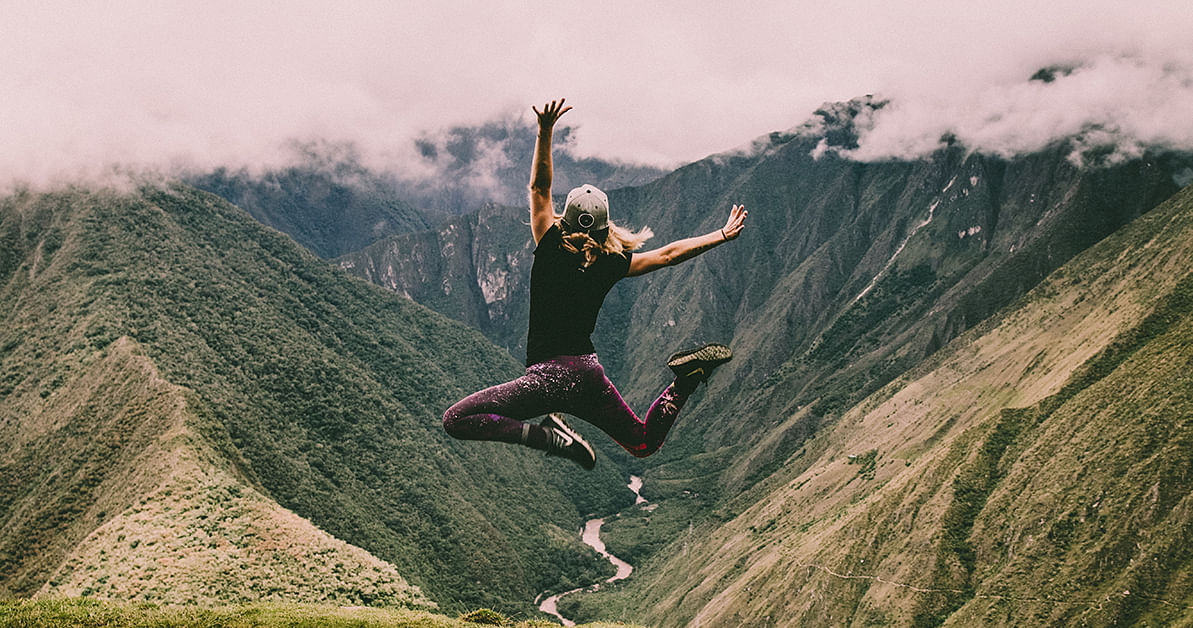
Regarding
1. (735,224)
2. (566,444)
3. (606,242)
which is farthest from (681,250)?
(566,444)

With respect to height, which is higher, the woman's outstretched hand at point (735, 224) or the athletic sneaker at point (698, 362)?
the woman's outstretched hand at point (735, 224)

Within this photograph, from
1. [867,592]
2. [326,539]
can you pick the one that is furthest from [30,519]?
[867,592]

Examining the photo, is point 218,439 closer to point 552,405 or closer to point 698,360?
point 552,405

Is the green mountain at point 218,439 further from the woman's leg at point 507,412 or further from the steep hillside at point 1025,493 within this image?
the steep hillside at point 1025,493

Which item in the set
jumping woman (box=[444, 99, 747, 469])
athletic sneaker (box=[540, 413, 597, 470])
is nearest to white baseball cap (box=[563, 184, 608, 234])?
jumping woman (box=[444, 99, 747, 469])

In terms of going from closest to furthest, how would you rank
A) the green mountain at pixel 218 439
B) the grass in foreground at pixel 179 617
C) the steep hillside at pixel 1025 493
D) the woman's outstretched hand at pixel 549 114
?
the woman's outstretched hand at pixel 549 114 → the grass in foreground at pixel 179 617 → the green mountain at pixel 218 439 → the steep hillside at pixel 1025 493

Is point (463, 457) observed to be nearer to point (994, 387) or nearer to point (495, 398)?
point (994, 387)

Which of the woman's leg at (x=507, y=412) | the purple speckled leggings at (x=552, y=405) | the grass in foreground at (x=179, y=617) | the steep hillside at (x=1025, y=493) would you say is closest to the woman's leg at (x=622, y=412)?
the purple speckled leggings at (x=552, y=405)

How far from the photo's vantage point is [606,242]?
7.58 m

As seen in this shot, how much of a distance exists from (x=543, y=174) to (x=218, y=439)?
3434 inches

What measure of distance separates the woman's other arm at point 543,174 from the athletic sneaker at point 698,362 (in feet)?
6.04

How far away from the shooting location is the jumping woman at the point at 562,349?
23.7 ft

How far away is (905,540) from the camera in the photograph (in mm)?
96875

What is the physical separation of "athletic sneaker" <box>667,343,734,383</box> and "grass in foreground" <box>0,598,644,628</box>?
11.8 meters
